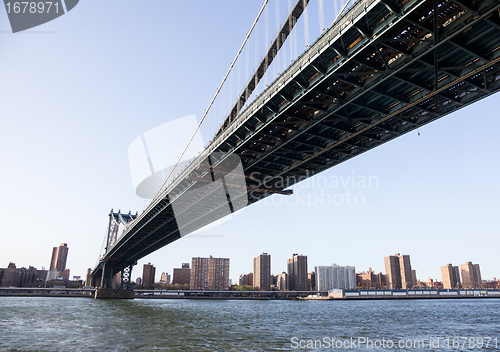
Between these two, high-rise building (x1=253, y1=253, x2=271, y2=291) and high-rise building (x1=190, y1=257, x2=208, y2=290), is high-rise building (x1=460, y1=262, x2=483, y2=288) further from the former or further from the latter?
high-rise building (x1=190, y1=257, x2=208, y2=290)

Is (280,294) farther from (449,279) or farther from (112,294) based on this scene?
(449,279)

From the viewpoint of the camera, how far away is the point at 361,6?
1385 centimetres

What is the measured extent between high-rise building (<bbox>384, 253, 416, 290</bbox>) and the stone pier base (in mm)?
134149

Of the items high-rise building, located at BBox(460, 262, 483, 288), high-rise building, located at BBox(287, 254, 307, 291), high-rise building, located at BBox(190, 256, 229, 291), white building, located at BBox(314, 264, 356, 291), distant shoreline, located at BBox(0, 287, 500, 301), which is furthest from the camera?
high-rise building, located at BBox(460, 262, 483, 288)

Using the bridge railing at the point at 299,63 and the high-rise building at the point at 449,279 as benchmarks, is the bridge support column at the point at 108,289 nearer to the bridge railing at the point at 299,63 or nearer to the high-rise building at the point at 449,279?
the bridge railing at the point at 299,63

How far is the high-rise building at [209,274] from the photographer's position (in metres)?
170

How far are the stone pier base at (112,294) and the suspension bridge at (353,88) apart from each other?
202 ft

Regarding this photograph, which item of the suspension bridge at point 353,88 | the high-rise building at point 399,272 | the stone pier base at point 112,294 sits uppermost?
the suspension bridge at point 353,88

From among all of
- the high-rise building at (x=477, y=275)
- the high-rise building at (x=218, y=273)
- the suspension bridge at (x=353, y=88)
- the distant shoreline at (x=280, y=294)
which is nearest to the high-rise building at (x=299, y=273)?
the distant shoreline at (x=280, y=294)

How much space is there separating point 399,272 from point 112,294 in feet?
479

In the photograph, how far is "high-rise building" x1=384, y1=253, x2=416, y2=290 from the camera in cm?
16877

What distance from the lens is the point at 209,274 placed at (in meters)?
171

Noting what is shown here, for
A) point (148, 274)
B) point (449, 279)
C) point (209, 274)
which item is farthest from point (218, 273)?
point (449, 279)

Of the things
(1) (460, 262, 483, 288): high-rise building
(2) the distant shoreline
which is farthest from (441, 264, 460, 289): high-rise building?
(2) the distant shoreline
